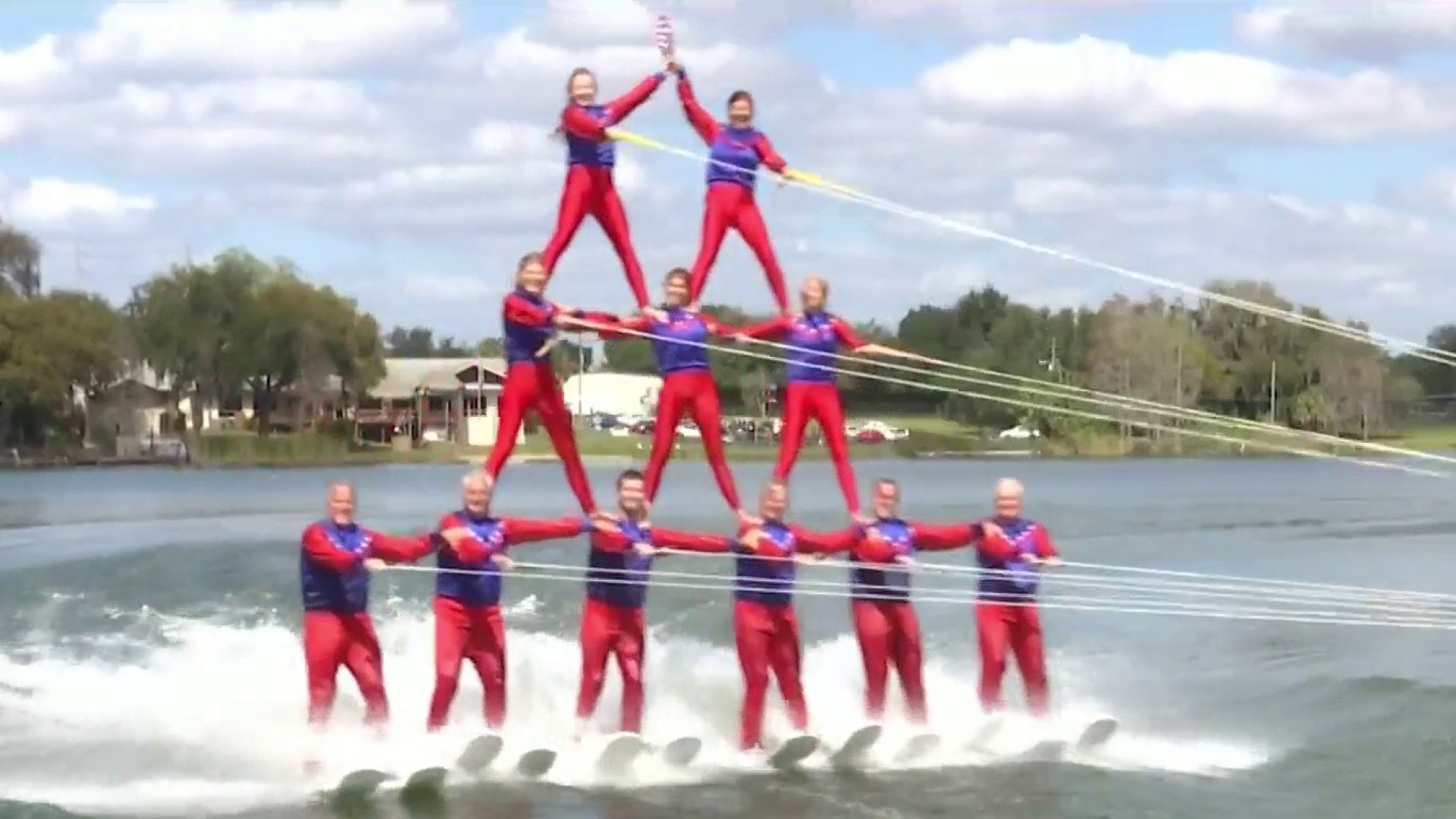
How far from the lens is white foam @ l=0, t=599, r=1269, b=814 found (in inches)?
540

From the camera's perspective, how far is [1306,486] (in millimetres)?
64312

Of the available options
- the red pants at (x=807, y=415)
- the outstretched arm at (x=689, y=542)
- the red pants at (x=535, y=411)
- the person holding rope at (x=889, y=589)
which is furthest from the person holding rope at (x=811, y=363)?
the red pants at (x=535, y=411)

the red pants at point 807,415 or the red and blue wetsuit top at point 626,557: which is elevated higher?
the red pants at point 807,415

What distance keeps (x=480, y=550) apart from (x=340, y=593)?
0.93 m

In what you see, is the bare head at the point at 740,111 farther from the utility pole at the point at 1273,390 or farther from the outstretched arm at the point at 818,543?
the utility pole at the point at 1273,390

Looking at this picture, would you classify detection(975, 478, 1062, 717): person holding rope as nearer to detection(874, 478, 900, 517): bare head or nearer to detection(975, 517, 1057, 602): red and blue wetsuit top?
detection(975, 517, 1057, 602): red and blue wetsuit top

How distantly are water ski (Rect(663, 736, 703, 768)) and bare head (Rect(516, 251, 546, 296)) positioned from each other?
3.19 metres

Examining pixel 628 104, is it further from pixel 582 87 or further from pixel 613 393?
pixel 613 393

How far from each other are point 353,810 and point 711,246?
4.47 metres

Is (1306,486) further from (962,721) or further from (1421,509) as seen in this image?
(962,721)

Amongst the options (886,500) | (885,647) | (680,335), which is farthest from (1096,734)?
(680,335)

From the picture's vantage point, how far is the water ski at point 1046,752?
1472cm

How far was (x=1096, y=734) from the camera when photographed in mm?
14859

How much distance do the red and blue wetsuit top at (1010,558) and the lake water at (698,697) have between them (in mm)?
1151
